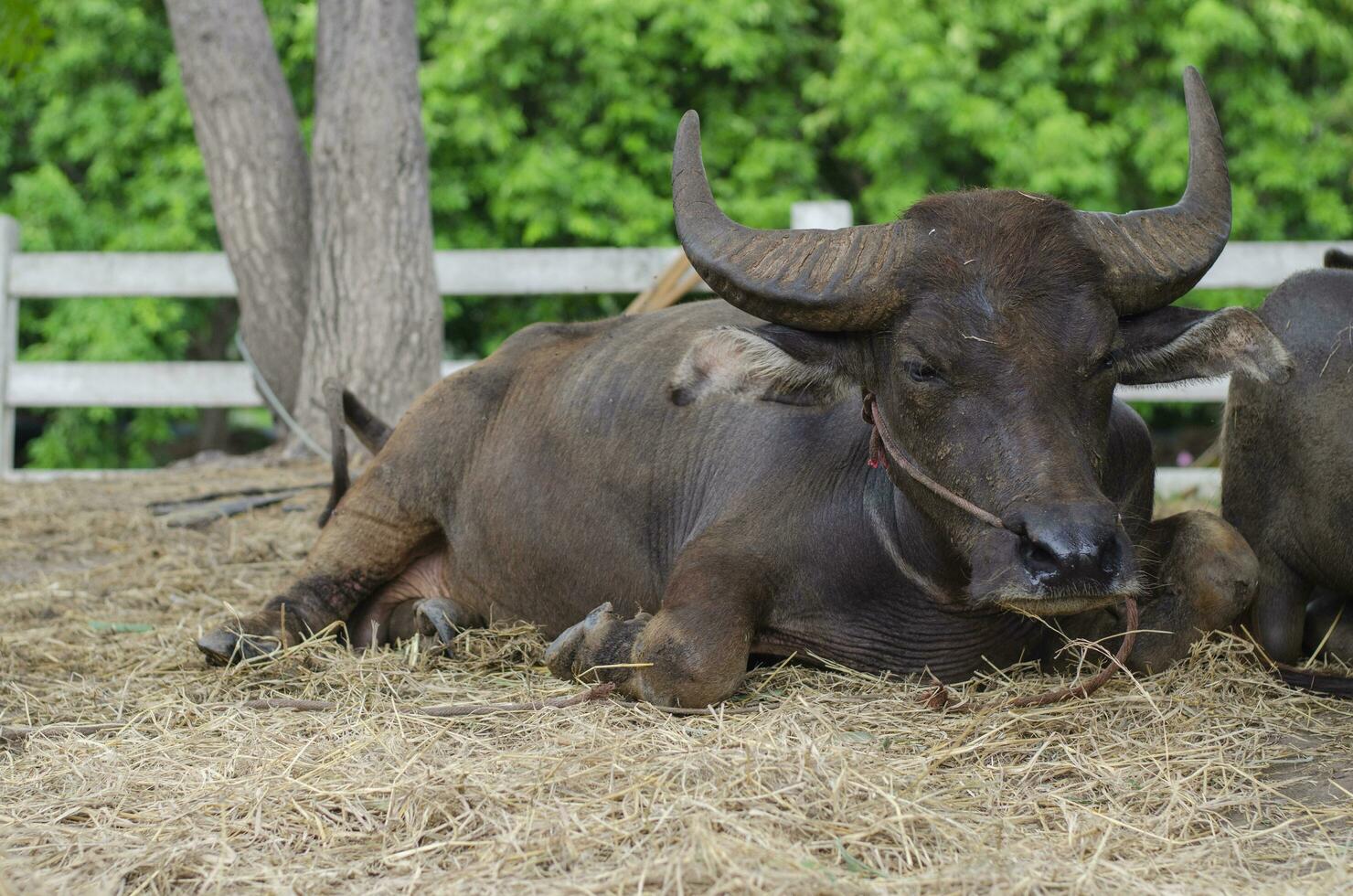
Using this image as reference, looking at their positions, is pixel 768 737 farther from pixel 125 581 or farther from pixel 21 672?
pixel 125 581

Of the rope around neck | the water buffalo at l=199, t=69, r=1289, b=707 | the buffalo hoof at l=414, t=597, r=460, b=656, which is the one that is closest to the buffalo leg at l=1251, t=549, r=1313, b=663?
the water buffalo at l=199, t=69, r=1289, b=707

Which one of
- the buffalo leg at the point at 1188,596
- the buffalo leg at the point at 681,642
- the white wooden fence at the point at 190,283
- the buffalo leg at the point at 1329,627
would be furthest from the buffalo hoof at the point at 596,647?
the white wooden fence at the point at 190,283

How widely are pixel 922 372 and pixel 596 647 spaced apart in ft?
3.81

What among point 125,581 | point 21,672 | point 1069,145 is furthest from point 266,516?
point 1069,145

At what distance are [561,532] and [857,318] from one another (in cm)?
149

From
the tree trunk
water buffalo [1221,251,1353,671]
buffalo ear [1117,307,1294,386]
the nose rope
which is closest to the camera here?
the nose rope

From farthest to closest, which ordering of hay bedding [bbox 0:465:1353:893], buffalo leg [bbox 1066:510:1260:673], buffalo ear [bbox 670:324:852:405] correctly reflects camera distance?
buffalo leg [bbox 1066:510:1260:673] < buffalo ear [bbox 670:324:852:405] < hay bedding [bbox 0:465:1353:893]

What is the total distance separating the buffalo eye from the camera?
3.23 metres

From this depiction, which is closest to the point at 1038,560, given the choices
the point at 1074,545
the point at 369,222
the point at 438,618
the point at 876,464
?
the point at 1074,545

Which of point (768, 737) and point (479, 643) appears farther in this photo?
point (479, 643)

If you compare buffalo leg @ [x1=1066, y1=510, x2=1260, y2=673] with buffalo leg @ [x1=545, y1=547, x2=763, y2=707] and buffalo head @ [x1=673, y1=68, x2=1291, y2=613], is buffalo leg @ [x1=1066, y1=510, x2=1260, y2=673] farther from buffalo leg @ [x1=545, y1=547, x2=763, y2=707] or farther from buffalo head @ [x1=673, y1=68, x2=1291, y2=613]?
buffalo leg @ [x1=545, y1=547, x2=763, y2=707]

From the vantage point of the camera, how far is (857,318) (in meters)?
3.31

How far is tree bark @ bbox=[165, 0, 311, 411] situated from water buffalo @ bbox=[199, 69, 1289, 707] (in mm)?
3930

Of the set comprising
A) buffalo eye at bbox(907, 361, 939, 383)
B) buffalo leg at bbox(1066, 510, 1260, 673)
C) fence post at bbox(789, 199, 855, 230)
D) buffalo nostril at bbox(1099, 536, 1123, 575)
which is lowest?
buffalo leg at bbox(1066, 510, 1260, 673)
